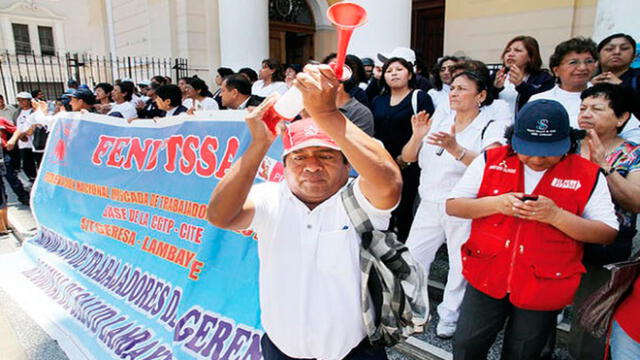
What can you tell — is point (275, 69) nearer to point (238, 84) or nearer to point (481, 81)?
point (238, 84)

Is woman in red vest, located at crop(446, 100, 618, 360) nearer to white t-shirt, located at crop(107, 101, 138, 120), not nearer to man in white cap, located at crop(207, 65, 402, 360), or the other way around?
man in white cap, located at crop(207, 65, 402, 360)

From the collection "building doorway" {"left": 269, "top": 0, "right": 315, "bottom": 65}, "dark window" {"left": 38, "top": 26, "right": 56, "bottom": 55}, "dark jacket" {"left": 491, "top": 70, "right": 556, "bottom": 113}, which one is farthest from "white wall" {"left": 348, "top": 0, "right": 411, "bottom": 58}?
"dark window" {"left": 38, "top": 26, "right": 56, "bottom": 55}

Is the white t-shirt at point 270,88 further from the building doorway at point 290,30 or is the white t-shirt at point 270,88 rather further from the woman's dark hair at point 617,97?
the building doorway at point 290,30

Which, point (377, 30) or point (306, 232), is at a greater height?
point (377, 30)

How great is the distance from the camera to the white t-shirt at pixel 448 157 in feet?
8.99

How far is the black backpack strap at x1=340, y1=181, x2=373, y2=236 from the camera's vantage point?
1.47 metres

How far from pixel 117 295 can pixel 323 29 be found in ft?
33.4

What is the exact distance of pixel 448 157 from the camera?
283 centimetres

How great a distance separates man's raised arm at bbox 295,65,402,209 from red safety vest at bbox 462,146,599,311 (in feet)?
2.94

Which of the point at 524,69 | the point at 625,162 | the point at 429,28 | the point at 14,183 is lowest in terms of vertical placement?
the point at 14,183

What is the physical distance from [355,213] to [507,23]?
8249 millimetres

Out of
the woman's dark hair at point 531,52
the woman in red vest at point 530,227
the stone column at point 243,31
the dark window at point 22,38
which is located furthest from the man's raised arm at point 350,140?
the dark window at point 22,38

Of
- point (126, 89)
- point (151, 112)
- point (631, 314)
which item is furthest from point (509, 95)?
point (126, 89)

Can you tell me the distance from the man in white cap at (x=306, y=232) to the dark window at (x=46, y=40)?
35163 millimetres
